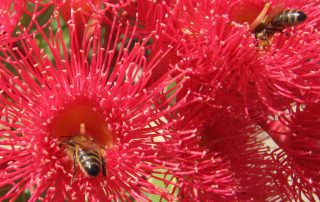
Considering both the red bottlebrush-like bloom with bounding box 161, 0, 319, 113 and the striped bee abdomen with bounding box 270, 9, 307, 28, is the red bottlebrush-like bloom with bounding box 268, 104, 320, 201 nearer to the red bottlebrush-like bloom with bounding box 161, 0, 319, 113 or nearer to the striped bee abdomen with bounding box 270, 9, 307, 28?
the red bottlebrush-like bloom with bounding box 161, 0, 319, 113

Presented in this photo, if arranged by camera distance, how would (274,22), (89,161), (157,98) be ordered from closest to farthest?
(89,161) < (157,98) < (274,22)

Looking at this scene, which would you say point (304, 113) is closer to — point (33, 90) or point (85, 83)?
point (85, 83)

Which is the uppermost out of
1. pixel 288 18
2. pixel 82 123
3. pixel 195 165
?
pixel 288 18

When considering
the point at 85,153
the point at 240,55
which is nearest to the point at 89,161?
the point at 85,153

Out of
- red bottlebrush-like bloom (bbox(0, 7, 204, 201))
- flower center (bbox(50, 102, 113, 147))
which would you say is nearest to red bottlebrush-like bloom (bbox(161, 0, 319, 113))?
red bottlebrush-like bloom (bbox(0, 7, 204, 201))

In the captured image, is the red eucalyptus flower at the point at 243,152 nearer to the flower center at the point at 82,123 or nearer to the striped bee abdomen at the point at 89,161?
the flower center at the point at 82,123

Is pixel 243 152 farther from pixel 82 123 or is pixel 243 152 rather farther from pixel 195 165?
pixel 82 123
